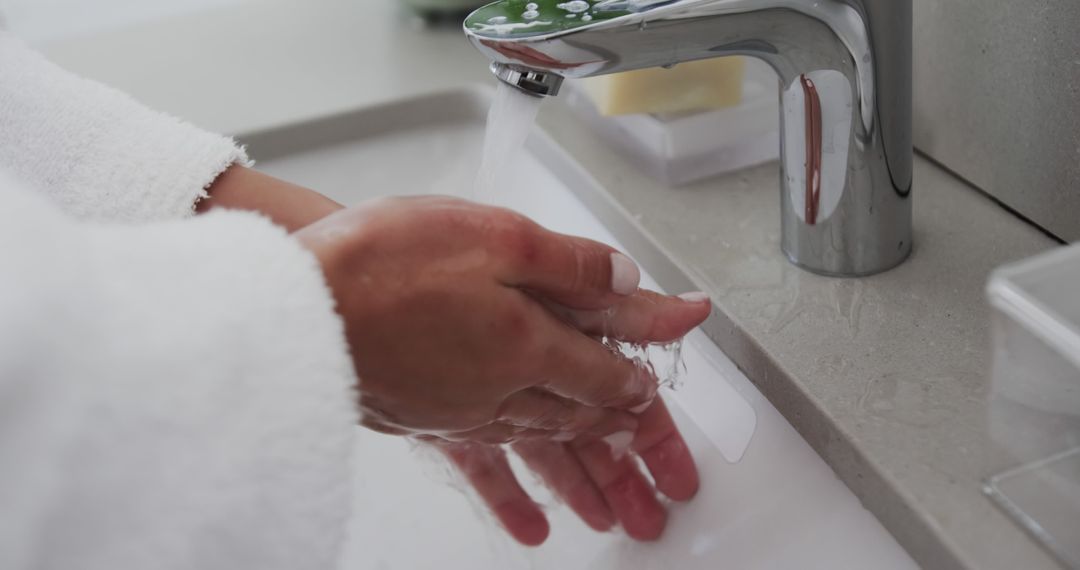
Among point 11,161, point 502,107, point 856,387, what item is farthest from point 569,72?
point 11,161

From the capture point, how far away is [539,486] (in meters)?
0.56

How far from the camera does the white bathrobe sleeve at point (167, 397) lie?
0.28 m

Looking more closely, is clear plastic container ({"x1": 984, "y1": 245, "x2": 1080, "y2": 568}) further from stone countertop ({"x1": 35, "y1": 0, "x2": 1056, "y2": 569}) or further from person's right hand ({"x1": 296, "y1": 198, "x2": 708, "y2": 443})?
person's right hand ({"x1": 296, "y1": 198, "x2": 708, "y2": 443})

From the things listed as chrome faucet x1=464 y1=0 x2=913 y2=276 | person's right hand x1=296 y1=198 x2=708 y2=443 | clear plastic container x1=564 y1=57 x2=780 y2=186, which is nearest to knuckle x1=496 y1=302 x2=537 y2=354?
person's right hand x1=296 y1=198 x2=708 y2=443

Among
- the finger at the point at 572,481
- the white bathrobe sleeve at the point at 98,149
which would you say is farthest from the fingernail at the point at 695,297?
the white bathrobe sleeve at the point at 98,149

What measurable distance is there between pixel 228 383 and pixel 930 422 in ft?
0.86

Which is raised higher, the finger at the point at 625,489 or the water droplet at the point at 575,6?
the water droplet at the point at 575,6

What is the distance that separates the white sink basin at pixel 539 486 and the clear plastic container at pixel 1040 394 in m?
0.05

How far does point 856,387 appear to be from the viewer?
438mm

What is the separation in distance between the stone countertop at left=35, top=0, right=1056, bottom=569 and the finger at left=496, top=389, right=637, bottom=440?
0.06 metres

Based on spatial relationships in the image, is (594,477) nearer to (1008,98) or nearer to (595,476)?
(595,476)

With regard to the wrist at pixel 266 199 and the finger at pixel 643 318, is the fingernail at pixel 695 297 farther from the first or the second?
the wrist at pixel 266 199

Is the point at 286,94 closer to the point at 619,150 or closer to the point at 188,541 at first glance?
the point at 619,150

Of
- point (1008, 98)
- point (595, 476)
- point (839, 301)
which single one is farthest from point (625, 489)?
point (1008, 98)
